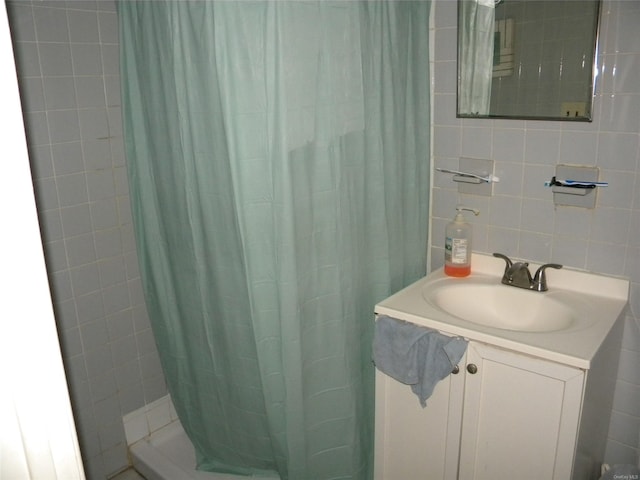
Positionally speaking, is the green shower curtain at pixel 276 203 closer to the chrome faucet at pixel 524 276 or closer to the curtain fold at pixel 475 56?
the curtain fold at pixel 475 56

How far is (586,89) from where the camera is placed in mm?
1804

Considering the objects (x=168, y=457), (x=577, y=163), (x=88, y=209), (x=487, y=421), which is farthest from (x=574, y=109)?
(x=168, y=457)

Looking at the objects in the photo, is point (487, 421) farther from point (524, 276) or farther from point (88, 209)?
point (88, 209)

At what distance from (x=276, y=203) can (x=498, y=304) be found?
92 cm

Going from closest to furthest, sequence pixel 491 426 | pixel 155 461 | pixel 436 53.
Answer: pixel 491 426, pixel 436 53, pixel 155 461

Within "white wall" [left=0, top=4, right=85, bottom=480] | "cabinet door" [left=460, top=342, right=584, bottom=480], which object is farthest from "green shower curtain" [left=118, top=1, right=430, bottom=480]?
"white wall" [left=0, top=4, right=85, bottom=480]

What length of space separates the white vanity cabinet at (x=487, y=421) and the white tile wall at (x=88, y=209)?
115 cm

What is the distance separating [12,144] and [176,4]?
1374 mm

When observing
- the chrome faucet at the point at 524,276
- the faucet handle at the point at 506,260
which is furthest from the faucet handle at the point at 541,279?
the faucet handle at the point at 506,260

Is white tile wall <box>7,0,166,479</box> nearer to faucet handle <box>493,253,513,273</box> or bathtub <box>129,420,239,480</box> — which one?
bathtub <box>129,420,239,480</box>

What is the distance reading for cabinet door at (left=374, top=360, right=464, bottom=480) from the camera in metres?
1.82

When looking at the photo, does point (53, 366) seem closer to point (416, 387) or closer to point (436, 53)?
point (416, 387)

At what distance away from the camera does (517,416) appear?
168 centimetres

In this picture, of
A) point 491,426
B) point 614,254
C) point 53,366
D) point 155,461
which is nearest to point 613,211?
point 614,254
